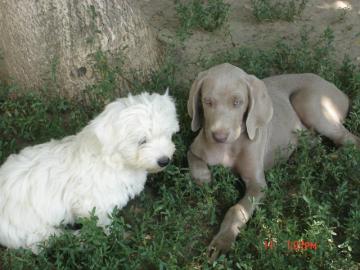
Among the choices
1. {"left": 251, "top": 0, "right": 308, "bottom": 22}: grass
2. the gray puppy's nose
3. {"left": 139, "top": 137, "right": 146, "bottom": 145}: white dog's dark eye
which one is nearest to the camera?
{"left": 139, "top": 137, "right": 146, "bottom": 145}: white dog's dark eye

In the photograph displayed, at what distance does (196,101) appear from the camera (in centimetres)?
462

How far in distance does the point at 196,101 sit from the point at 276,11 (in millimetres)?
2732

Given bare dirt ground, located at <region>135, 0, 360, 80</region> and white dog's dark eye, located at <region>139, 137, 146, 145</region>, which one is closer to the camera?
white dog's dark eye, located at <region>139, 137, 146, 145</region>

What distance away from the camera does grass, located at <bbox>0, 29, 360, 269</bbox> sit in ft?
12.8

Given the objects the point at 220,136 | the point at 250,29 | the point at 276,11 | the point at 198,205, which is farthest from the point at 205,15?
the point at 198,205

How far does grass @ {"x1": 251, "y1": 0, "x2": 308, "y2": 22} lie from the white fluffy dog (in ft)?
10.3

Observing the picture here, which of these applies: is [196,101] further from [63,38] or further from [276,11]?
[276,11]

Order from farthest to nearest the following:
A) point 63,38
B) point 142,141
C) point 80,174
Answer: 1. point 63,38
2. point 80,174
3. point 142,141

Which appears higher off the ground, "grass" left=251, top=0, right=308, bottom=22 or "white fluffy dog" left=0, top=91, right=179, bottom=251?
"grass" left=251, top=0, right=308, bottom=22

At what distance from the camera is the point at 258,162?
4.66m

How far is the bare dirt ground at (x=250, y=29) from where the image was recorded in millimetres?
6332

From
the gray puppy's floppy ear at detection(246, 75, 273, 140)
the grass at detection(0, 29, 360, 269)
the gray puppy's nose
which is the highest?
the gray puppy's floppy ear at detection(246, 75, 273, 140)

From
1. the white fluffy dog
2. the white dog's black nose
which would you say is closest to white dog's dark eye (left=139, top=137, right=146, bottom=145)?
the white fluffy dog

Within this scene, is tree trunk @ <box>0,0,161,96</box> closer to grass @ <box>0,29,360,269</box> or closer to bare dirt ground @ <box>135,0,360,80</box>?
grass @ <box>0,29,360,269</box>
